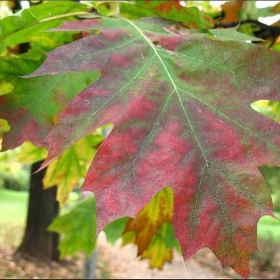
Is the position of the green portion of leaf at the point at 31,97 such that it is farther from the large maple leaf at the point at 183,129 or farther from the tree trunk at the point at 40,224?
the tree trunk at the point at 40,224

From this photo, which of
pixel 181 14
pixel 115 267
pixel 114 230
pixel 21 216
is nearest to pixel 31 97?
pixel 181 14

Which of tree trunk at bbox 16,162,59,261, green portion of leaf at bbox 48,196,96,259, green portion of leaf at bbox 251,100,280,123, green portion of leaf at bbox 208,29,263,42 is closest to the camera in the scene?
green portion of leaf at bbox 208,29,263,42

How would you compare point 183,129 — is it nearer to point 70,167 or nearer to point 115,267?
point 70,167

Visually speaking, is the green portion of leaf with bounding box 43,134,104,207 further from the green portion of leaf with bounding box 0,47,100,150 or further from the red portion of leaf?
the red portion of leaf

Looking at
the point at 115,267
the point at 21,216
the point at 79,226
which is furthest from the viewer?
the point at 21,216

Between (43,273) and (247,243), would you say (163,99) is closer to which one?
(247,243)

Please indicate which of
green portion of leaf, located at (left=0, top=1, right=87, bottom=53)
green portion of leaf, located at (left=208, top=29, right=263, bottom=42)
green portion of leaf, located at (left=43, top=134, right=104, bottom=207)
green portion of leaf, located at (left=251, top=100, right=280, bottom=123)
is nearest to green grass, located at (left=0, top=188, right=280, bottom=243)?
green portion of leaf, located at (left=43, top=134, right=104, bottom=207)
